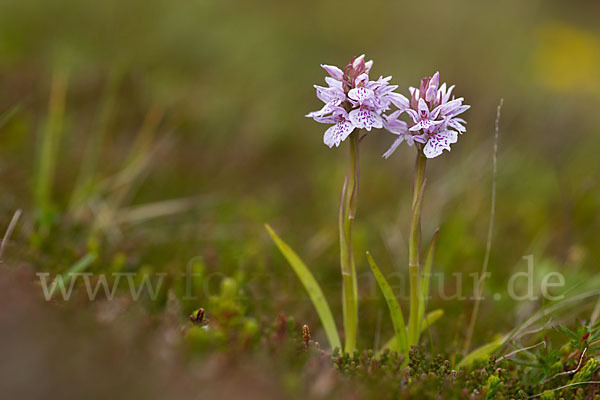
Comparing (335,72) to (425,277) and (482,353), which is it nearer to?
(425,277)

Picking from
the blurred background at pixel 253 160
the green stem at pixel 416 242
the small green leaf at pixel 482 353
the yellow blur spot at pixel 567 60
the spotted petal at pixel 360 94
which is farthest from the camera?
the yellow blur spot at pixel 567 60

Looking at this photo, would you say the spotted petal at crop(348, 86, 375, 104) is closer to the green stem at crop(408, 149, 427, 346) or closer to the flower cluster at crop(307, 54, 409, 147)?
the flower cluster at crop(307, 54, 409, 147)

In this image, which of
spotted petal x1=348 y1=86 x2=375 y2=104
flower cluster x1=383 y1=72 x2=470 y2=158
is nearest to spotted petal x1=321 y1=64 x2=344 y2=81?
spotted petal x1=348 y1=86 x2=375 y2=104

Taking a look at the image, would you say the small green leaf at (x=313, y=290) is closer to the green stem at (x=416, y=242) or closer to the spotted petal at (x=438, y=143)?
the green stem at (x=416, y=242)

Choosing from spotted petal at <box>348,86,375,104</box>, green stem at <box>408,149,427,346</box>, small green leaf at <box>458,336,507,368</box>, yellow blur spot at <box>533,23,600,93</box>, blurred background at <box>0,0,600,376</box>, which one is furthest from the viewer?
yellow blur spot at <box>533,23,600,93</box>

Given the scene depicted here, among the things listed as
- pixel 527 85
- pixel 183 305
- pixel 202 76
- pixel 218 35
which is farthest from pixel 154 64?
pixel 527 85

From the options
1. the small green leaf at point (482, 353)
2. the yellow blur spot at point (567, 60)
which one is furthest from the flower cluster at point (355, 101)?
the yellow blur spot at point (567, 60)
